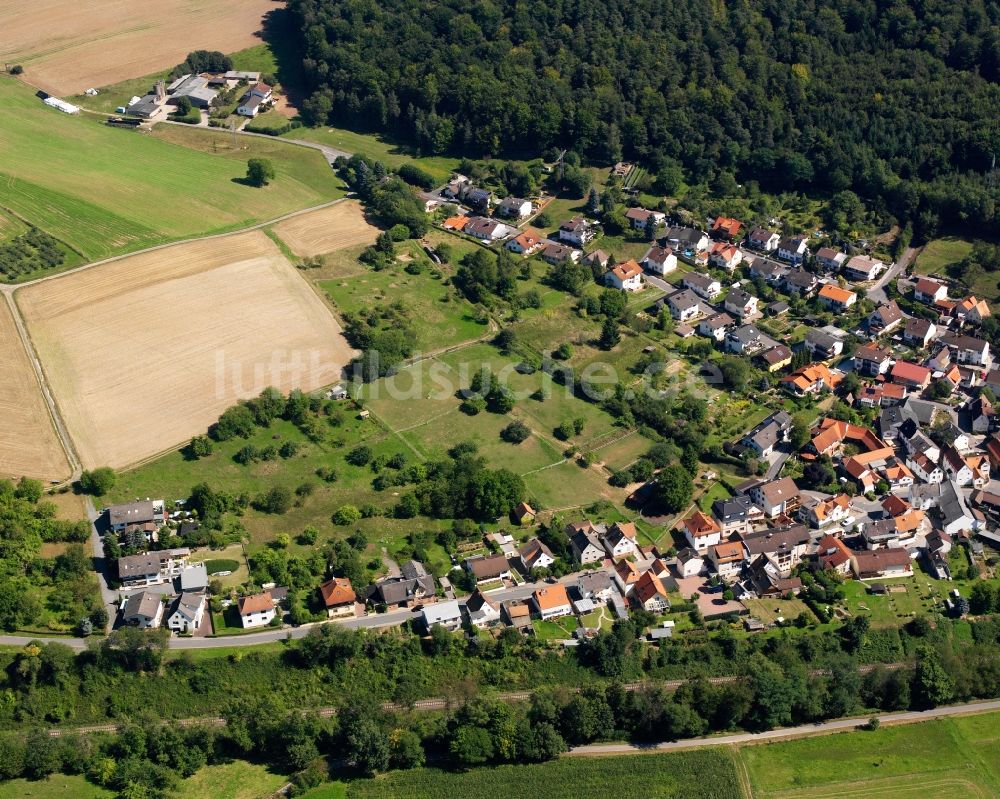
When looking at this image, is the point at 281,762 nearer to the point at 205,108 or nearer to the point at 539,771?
the point at 539,771

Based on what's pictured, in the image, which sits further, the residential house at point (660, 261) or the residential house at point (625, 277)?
the residential house at point (660, 261)

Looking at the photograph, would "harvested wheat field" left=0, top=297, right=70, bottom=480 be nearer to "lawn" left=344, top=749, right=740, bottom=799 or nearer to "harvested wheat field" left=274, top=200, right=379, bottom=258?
"harvested wheat field" left=274, top=200, right=379, bottom=258

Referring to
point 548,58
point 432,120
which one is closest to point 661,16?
point 548,58

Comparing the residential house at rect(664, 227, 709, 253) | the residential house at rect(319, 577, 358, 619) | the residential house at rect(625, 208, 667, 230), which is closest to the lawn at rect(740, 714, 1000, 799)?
the residential house at rect(319, 577, 358, 619)

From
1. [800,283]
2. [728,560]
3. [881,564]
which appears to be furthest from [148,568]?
A: [800,283]

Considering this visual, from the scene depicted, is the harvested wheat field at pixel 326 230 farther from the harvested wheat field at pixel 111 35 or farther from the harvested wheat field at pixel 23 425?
the harvested wheat field at pixel 111 35

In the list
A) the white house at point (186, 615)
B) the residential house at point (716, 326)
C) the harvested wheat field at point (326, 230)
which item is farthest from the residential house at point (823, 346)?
the white house at point (186, 615)

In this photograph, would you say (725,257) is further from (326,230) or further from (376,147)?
(376,147)
